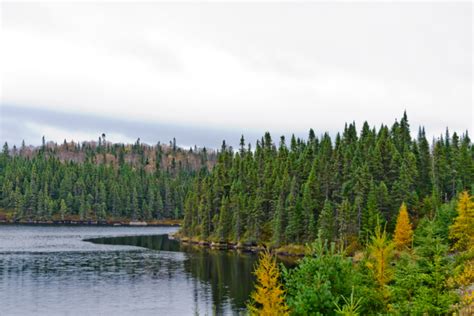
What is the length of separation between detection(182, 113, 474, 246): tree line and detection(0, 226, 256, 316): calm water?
15.8 metres

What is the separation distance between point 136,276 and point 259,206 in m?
56.5

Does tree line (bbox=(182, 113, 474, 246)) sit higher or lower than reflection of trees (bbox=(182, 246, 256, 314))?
higher

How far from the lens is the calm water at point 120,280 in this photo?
6775 cm

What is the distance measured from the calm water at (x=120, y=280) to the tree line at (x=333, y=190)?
15769mm

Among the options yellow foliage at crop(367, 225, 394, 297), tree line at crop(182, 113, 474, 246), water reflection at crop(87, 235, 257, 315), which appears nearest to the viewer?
yellow foliage at crop(367, 225, 394, 297)

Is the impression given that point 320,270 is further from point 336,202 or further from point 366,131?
point 366,131

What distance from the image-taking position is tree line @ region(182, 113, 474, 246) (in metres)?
115

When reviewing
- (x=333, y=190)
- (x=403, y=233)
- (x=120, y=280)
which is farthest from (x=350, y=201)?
(x=120, y=280)

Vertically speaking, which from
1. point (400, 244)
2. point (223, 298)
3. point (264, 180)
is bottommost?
point (223, 298)

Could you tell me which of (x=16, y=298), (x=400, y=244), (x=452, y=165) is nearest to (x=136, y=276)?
(x=16, y=298)

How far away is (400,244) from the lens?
8675 centimetres

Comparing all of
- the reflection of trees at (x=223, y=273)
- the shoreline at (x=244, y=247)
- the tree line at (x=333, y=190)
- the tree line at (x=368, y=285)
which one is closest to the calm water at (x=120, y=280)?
the reflection of trees at (x=223, y=273)

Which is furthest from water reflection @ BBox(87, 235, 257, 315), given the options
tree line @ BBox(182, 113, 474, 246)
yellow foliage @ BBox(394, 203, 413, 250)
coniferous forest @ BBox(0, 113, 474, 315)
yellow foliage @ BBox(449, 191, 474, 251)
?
yellow foliage @ BBox(449, 191, 474, 251)

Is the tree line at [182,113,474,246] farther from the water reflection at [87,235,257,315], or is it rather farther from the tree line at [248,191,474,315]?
the tree line at [248,191,474,315]
